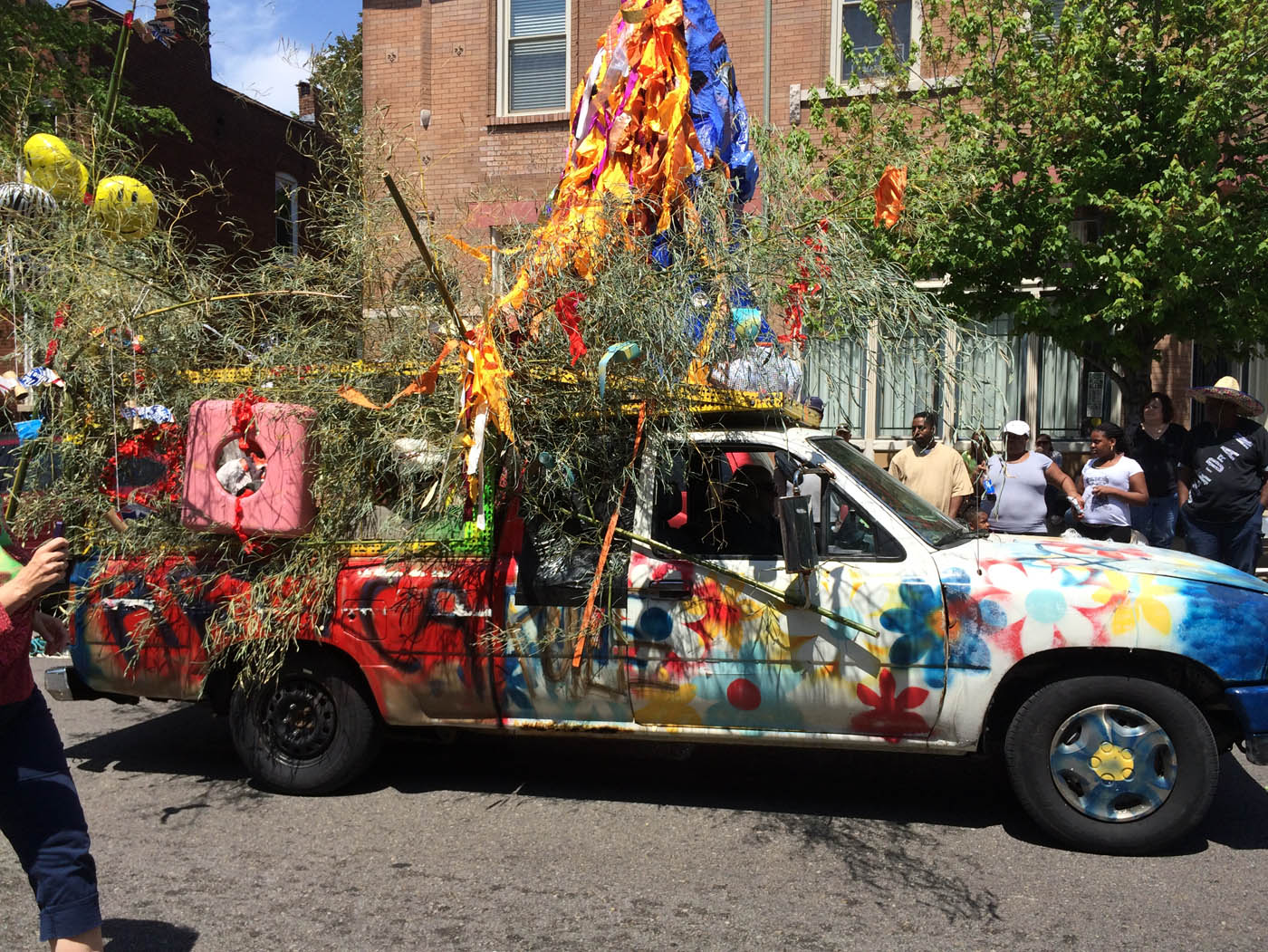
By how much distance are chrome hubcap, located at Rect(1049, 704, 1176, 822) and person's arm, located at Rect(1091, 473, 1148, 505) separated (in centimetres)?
383

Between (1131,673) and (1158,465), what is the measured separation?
480 centimetres

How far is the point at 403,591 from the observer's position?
16.6 ft

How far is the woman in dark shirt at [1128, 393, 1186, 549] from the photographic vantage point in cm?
870

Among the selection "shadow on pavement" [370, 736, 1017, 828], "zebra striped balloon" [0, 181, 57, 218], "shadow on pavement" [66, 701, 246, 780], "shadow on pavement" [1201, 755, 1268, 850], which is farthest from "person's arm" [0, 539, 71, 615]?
"shadow on pavement" [1201, 755, 1268, 850]

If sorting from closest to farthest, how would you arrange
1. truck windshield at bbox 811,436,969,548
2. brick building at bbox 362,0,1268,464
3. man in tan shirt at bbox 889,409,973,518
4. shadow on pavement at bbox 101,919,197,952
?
shadow on pavement at bbox 101,919,197,952 < truck windshield at bbox 811,436,969,548 < man in tan shirt at bbox 889,409,973,518 < brick building at bbox 362,0,1268,464

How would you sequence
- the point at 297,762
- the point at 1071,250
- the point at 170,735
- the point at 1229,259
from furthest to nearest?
1. the point at 1071,250
2. the point at 1229,259
3. the point at 170,735
4. the point at 297,762

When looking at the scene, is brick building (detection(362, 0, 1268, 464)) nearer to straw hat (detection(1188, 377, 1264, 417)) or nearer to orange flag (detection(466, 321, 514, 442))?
straw hat (detection(1188, 377, 1264, 417))

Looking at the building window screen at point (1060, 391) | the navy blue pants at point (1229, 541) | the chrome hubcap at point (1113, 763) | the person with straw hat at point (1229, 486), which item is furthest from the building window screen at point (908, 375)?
the building window screen at point (1060, 391)

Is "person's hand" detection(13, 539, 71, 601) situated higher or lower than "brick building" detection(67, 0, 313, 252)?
lower

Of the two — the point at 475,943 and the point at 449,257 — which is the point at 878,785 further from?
the point at 449,257

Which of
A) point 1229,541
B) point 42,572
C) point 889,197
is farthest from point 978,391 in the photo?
point 1229,541

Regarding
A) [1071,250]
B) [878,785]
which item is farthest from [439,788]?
[1071,250]

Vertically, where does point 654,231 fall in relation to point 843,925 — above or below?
above

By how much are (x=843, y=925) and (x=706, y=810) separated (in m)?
1.26
